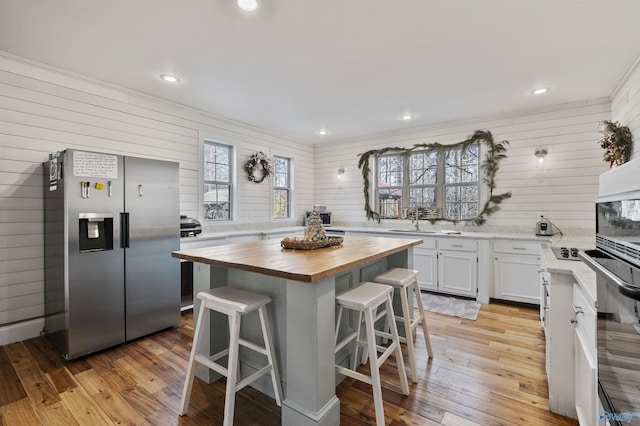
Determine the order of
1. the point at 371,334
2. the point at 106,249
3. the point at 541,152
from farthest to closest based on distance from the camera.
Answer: the point at 541,152, the point at 106,249, the point at 371,334

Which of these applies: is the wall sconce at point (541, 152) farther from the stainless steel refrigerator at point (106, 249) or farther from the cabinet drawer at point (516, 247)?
the stainless steel refrigerator at point (106, 249)

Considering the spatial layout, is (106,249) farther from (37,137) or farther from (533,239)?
(533,239)

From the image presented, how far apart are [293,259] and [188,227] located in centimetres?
229

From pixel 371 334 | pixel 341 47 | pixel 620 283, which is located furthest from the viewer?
pixel 341 47

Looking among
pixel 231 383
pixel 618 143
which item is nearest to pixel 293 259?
pixel 231 383

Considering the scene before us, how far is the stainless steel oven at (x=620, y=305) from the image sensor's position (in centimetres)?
87

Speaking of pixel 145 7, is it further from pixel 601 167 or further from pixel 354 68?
pixel 601 167

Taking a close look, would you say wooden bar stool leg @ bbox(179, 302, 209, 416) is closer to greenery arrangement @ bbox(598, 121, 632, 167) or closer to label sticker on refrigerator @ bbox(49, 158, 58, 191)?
label sticker on refrigerator @ bbox(49, 158, 58, 191)

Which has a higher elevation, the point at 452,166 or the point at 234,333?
the point at 452,166

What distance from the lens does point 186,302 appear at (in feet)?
11.5

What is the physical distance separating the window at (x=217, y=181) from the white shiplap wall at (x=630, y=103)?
4836 mm

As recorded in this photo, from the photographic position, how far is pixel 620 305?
37.4 inches

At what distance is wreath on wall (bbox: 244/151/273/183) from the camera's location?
16.1ft

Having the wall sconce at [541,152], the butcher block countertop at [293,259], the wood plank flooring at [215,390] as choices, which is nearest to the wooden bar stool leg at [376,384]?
the wood plank flooring at [215,390]
